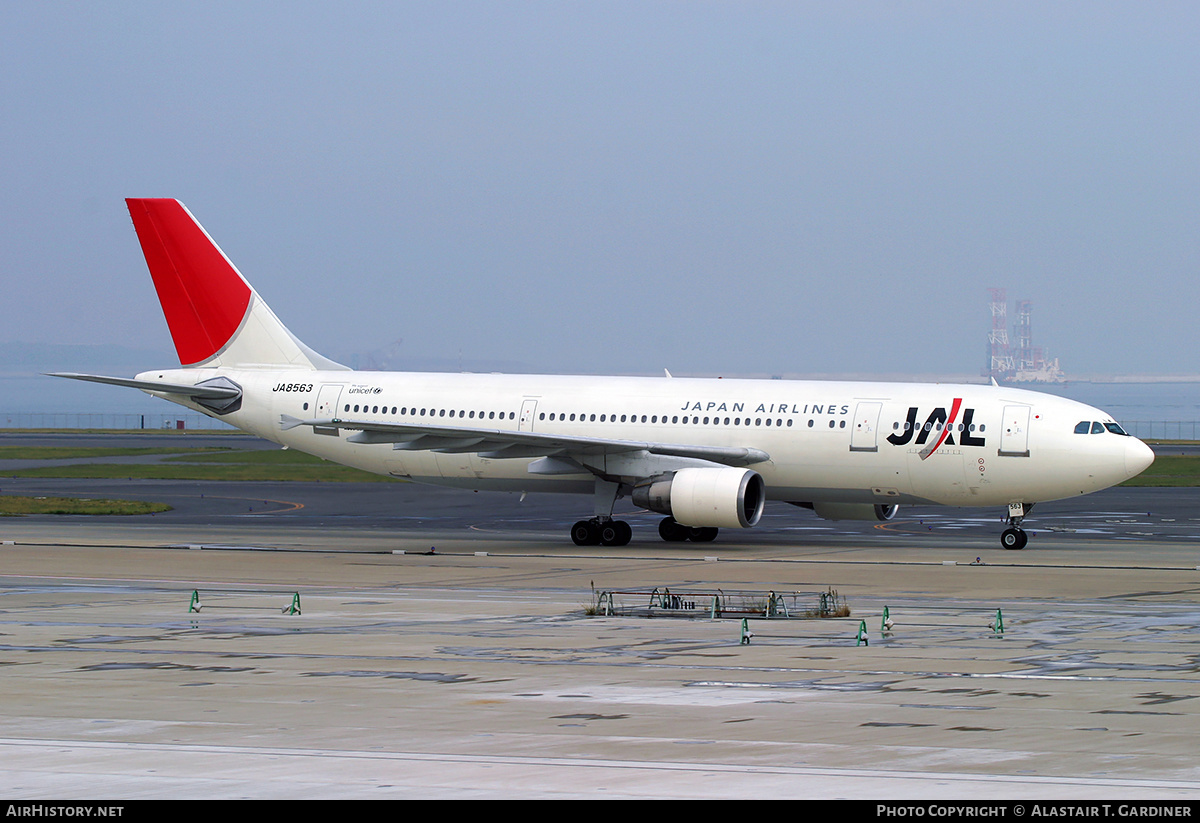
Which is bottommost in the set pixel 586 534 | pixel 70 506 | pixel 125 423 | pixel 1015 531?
pixel 586 534

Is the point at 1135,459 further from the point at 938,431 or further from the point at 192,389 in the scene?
the point at 192,389

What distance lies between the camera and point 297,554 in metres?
35.1

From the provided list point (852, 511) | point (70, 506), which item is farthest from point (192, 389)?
point (852, 511)

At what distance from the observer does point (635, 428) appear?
40250 mm

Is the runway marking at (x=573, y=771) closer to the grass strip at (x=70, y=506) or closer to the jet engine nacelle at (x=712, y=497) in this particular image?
the jet engine nacelle at (x=712, y=497)

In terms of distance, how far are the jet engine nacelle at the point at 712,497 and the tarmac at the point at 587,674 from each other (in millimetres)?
1180

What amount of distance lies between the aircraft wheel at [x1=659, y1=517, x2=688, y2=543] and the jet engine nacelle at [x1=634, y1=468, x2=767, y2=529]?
2.03 meters

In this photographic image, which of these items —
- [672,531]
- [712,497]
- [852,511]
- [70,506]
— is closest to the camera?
[712,497]

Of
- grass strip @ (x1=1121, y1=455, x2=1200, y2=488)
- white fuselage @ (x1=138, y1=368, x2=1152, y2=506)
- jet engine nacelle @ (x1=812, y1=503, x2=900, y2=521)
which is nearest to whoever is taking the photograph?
white fuselage @ (x1=138, y1=368, x2=1152, y2=506)

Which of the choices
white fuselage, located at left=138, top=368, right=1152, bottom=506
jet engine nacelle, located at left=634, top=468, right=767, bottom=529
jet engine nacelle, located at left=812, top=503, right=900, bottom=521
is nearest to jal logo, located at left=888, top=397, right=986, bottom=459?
white fuselage, located at left=138, top=368, right=1152, bottom=506

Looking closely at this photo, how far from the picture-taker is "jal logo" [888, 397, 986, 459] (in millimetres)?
37375

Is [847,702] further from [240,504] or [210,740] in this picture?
[240,504]

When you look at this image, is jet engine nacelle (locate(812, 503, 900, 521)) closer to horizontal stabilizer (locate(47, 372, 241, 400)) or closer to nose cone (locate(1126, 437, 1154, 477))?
nose cone (locate(1126, 437, 1154, 477))

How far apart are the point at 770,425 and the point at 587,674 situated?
73.2ft
